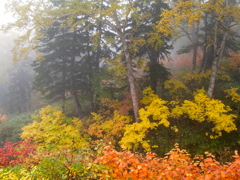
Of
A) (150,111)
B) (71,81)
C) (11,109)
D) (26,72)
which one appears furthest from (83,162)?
(11,109)

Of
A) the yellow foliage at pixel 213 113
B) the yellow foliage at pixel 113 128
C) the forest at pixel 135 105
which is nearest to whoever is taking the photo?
the forest at pixel 135 105

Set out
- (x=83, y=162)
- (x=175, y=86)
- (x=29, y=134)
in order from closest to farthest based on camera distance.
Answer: (x=83, y=162) < (x=29, y=134) < (x=175, y=86)

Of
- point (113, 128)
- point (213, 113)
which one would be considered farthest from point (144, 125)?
point (213, 113)

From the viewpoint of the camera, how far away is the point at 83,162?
3.53 m

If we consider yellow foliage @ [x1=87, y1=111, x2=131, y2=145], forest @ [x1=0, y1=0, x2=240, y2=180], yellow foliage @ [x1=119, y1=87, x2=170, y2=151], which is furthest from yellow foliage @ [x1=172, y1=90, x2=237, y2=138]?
yellow foliage @ [x1=87, y1=111, x2=131, y2=145]

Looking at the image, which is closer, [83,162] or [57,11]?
[83,162]

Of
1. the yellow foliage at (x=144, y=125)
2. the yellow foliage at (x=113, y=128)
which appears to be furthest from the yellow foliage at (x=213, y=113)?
the yellow foliage at (x=113, y=128)

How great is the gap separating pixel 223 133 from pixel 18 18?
1371 cm

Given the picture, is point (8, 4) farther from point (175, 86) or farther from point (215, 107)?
point (215, 107)

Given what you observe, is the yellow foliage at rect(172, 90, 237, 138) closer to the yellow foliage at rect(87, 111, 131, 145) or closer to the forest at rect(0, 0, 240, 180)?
the forest at rect(0, 0, 240, 180)

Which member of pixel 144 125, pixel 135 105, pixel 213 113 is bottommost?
pixel 144 125

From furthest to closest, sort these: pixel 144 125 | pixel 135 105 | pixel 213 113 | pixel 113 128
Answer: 1. pixel 113 128
2. pixel 135 105
3. pixel 144 125
4. pixel 213 113

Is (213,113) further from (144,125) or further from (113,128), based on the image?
(113,128)

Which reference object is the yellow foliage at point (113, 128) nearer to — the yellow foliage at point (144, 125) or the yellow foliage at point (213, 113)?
the yellow foliage at point (144, 125)
